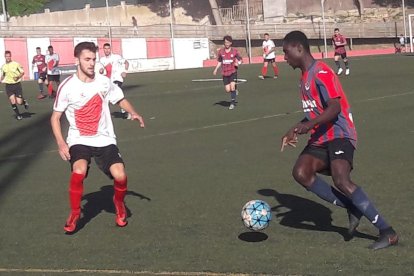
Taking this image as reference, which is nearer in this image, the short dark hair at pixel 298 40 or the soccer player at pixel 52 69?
the short dark hair at pixel 298 40

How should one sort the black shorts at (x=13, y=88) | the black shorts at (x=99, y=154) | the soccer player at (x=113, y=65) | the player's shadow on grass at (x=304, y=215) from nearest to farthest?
1. the player's shadow on grass at (x=304, y=215)
2. the black shorts at (x=99, y=154)
3. the soccer player at (x=113, y=65)
4. the black shorts at (x=13, y=88)

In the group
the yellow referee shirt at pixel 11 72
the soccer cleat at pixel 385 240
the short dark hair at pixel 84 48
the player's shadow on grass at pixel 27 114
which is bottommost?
the soccer cleat at pixel 385 240

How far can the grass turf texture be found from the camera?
6.09 m

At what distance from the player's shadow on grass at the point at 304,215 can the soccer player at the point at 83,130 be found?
5.66 feet

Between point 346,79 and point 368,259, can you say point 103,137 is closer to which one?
point 368,259

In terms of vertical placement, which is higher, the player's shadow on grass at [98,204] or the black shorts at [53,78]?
the black shorts at [53,78]

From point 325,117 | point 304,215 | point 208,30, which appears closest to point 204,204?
point 304,215

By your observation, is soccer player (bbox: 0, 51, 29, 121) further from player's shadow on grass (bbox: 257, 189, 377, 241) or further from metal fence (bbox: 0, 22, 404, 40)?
metal fence (bbox: 0, 22, 404, 40)

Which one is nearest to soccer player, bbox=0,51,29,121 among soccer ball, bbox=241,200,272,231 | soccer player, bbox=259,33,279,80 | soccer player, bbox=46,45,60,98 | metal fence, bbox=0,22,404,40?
soccer player, bbox=46,45,60,98

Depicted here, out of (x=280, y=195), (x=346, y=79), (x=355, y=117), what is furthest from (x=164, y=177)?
(x=346, y=79)

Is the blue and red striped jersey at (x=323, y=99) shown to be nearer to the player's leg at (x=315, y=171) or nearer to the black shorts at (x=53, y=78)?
the player's leg at (x=315, y=171)

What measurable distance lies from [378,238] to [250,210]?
1.15 meters

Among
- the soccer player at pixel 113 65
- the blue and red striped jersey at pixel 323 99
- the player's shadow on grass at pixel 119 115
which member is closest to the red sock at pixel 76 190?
the blue and red striped jersey at pixel 323 99

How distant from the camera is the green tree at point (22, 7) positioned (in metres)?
76.9
